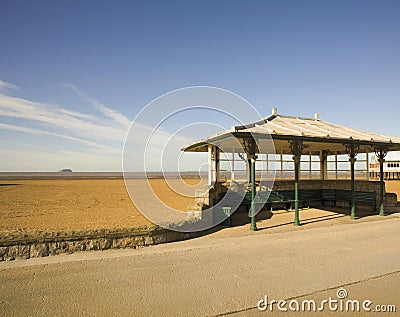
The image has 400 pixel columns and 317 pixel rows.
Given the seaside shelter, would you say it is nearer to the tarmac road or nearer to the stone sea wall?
the tarmac road

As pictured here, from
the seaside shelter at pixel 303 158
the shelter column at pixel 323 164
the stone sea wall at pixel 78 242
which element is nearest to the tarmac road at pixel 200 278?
the stone sea wall at pixel 78 242

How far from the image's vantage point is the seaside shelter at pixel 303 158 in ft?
30.8

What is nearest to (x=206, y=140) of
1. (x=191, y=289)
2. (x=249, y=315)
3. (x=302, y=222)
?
(x=302, y=222)

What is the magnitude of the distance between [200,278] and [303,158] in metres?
11.9

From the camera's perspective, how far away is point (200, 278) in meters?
4.79

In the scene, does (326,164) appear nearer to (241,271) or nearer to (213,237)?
(213,237)

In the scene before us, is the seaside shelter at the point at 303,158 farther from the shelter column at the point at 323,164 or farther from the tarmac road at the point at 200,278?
the tarmac road at the point at 200,278

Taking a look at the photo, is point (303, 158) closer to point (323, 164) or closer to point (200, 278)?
point (323, 164)

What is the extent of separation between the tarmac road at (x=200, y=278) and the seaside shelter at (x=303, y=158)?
277 centimetres

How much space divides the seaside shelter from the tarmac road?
2774 mm

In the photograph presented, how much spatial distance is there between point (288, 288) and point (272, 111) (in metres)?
8.98

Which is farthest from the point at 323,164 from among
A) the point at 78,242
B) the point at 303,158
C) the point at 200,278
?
the point at 78,242

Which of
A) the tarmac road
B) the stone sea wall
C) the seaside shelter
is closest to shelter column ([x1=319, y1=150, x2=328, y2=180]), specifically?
the seaside shelter

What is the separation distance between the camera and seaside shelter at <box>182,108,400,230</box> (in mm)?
9398
